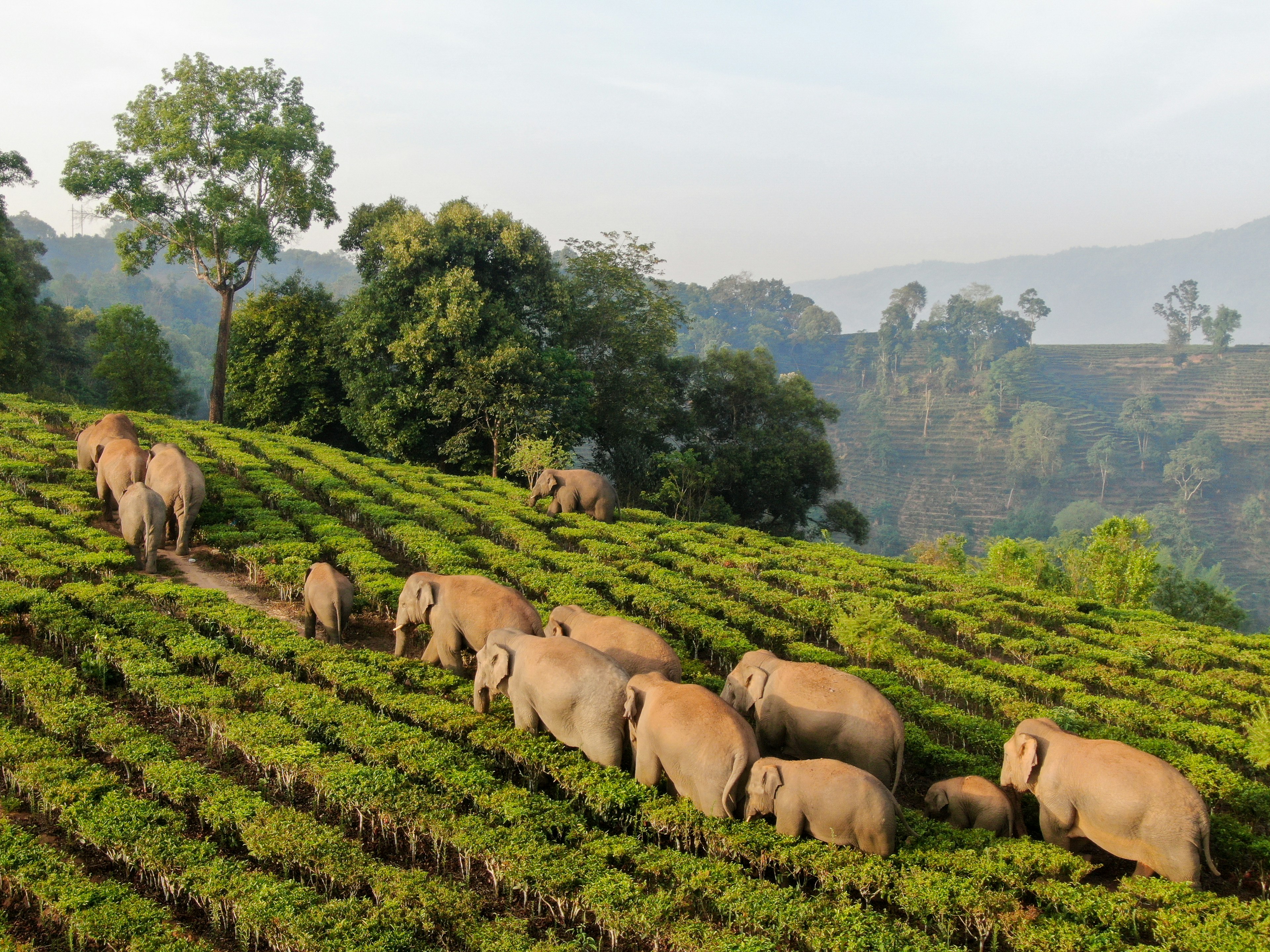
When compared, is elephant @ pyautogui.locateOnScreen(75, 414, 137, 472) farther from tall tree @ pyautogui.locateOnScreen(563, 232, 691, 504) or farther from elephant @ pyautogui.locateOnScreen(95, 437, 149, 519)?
tall tree @ pyautogui.locateOnScreen(563, 232, 691, 504)

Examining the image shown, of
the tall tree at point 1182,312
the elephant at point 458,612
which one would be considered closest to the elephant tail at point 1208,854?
the elephant at point 458,612

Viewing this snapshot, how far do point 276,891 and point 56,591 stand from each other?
1112 cm

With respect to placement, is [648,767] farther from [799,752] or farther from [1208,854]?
[1208,854]

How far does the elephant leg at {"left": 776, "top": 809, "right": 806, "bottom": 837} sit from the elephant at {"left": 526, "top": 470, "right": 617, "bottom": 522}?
58.2 ft

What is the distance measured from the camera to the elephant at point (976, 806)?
11352mm

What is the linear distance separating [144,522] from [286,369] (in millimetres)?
24556

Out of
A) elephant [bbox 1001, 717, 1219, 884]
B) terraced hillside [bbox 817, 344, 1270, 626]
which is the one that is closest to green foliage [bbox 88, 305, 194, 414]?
elephant [bbox 1001, 717, 1219, 884]

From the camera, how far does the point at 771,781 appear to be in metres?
10.4

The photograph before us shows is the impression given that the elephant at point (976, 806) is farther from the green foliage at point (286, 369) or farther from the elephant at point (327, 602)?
the green foliage at point (286, 369)

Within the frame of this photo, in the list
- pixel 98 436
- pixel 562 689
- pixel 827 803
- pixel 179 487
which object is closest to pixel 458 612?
pixel 562 689

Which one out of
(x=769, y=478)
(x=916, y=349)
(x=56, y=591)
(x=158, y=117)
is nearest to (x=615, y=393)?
(x=769, y=478)

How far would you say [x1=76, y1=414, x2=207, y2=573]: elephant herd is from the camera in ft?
64.4

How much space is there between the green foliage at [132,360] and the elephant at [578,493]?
3473 cm

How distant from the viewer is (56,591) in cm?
1673
